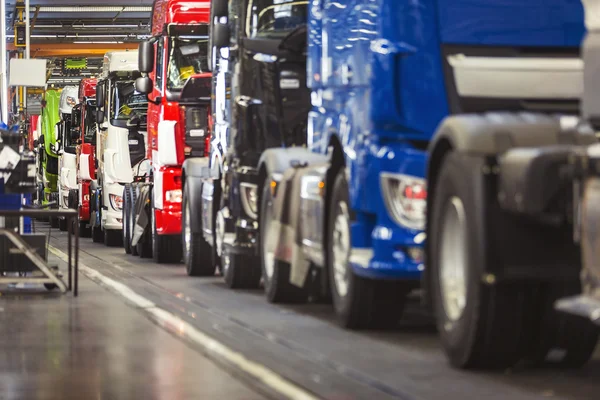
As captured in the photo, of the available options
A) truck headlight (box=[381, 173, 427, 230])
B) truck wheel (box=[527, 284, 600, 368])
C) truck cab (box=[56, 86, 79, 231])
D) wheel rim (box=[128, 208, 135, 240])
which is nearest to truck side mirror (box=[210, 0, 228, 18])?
truck headlight (box=[381, 173, 427, 230])

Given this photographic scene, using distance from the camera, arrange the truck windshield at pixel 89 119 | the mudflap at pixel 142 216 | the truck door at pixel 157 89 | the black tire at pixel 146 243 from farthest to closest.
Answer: the truck windshield at pixel 89 119 → the black tire at pixel 146 243 → the mudflap at pixel 142 216 → the truck door at pixel 157 89

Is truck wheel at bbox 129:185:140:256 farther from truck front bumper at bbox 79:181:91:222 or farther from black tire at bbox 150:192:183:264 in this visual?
truck front bumper at bbox 79:181:91:222

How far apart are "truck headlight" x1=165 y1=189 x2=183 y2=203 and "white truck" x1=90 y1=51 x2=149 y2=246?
6907 millimetres

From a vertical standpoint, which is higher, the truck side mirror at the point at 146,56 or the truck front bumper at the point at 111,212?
the truck side mirror at the point at 146,56

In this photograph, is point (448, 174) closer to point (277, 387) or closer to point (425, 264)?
point (425, 264)

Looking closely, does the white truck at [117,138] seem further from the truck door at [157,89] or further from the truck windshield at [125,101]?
the truck door at [157,89]

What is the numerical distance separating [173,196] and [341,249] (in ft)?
32.4

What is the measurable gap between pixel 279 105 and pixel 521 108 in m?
5.17

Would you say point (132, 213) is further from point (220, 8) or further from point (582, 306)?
point (582, 306)

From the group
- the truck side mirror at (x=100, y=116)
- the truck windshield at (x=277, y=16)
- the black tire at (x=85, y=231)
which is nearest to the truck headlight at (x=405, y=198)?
the truck windshield at (x=277, y=16)

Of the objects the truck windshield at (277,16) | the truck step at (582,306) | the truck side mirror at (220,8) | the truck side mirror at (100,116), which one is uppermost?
the truck side mirror at (220,8)

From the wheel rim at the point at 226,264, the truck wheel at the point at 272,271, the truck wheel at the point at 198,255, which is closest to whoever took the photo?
the truck wheel at the point at 272,271

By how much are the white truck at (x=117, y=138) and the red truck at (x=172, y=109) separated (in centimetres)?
623

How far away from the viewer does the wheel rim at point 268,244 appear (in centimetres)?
1374
